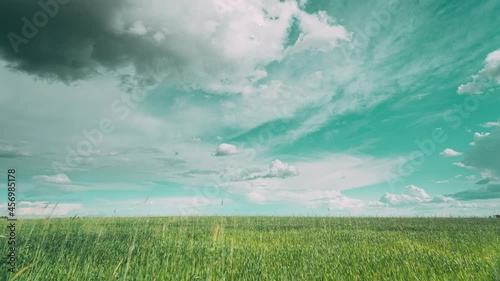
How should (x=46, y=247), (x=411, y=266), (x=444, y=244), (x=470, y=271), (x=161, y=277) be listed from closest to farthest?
(x=161, y=277) → (x=470, y=271) → (x=411, y=266) → (x=46, y=247) → (x=444, y=244)

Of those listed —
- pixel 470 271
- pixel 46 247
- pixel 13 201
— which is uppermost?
pixel 13 201

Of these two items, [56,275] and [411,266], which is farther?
[411,266]

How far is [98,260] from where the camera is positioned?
32.7 feet

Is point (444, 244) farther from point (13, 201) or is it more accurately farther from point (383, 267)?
point (13, 201)

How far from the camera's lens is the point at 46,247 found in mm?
12227

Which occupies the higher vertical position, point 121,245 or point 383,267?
point 121,245

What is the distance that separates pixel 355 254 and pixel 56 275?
30.6 feet

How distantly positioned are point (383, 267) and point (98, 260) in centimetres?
901

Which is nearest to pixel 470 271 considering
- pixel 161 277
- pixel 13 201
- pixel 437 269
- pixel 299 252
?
pixel 437 269

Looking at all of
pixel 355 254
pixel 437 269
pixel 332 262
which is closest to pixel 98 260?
pixel 332 262

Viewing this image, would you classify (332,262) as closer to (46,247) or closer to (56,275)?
(56,275)

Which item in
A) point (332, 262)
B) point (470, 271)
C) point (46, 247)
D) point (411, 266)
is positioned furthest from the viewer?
point (46, 247)

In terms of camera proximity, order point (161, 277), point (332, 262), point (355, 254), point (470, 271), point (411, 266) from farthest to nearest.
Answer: point (355, 254)
point (332, 262)
point (411, 266)
point (470, 271)
point (161, 277)

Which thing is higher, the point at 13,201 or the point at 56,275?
the point at 13,201
